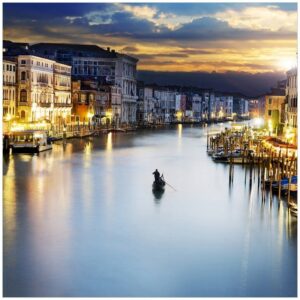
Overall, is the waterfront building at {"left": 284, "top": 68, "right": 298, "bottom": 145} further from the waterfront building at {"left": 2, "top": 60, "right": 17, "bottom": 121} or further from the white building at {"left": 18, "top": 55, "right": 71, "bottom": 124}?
the white building at {"left": 18, "top": 55, "right": 71, "bottom": 124}

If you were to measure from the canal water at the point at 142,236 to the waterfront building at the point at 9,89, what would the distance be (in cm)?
490

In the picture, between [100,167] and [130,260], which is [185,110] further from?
[130,260]

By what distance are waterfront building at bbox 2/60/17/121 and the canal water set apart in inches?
193

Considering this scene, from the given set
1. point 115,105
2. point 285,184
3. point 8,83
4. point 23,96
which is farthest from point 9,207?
point 115,105

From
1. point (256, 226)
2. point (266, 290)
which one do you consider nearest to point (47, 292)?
point (266, 290)

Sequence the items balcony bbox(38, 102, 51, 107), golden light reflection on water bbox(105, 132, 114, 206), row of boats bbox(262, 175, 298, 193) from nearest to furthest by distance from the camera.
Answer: row of boats bbox(262, 175, 298, 193) → golden light reflection on water bbox(105, 132, 114, 206) → balcony bbox(38, 102, 51, 107)

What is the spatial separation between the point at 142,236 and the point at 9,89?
9.20 metres

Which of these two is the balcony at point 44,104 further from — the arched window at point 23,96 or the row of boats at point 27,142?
the row of boats at point 27,142

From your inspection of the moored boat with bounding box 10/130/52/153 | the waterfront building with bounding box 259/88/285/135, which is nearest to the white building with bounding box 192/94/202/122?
the waterfront building with bounding box 259/88/285/135

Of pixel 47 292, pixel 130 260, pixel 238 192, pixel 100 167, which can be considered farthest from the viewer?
pixel 100 167

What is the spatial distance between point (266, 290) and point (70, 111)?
47.2 ft

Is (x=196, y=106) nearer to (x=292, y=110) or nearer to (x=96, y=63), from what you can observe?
(x=96, y=63)

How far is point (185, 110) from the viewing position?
37.2 metres

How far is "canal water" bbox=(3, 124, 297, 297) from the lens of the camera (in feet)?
13.3
